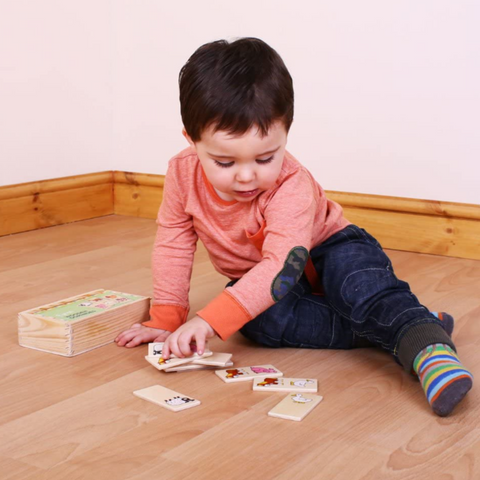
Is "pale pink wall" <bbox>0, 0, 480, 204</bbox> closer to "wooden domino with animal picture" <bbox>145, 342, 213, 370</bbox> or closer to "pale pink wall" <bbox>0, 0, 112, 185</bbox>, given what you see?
"pale pink wall" <bbox>0, 0, 112, 185</bbox>

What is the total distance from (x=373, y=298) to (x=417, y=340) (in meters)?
0.12

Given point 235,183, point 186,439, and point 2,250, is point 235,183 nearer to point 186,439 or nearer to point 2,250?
point 186,439

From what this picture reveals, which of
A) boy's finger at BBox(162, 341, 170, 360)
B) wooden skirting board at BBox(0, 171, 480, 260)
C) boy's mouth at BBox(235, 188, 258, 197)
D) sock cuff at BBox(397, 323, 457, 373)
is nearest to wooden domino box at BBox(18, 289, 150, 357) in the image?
boy's finger at BBox(162, 341, 170, 360)

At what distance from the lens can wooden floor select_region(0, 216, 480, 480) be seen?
821 mm

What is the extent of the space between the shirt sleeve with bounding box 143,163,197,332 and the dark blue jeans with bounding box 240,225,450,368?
5.3 inches

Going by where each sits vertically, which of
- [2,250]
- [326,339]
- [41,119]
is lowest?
[2,250]

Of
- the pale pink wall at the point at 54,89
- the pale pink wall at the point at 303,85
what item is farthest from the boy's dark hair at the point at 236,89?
the pale pink wall at the point at 54,89

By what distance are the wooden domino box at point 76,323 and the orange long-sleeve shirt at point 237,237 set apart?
0.05 metres

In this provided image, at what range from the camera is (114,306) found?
1266mm

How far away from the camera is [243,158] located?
3.52 feet

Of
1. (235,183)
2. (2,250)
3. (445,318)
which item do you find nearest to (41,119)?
(2,250)

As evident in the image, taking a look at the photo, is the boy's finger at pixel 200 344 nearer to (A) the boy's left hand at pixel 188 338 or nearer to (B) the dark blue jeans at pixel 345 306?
(A) the boy's left hand at pixel 188 338

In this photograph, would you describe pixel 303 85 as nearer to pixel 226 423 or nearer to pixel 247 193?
pixel 247 193

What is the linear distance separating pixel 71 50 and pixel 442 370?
5.37 ft
